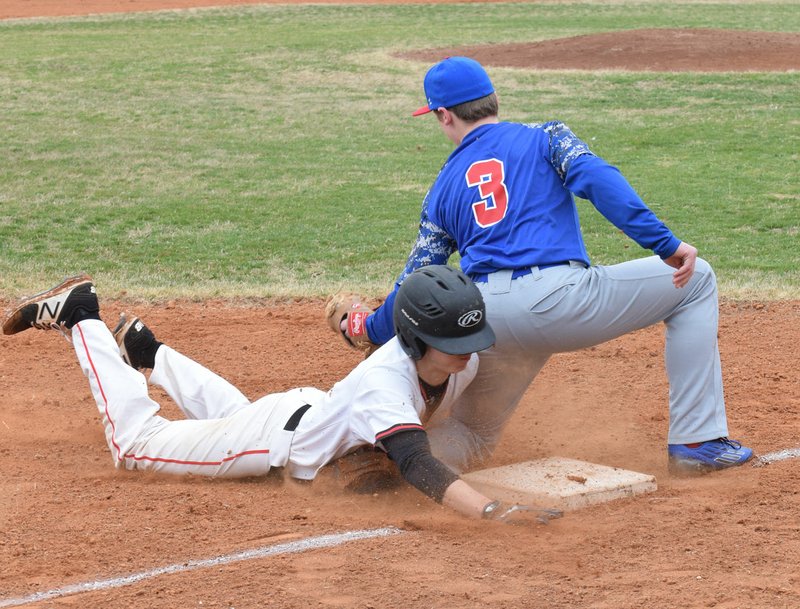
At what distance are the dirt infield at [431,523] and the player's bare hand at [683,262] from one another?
0.87 metres

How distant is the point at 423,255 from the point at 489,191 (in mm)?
523

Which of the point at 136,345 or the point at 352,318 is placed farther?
the point at 136,345

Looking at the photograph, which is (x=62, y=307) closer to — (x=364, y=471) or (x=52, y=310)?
(x=52, y=310)

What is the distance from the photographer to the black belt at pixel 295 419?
4.93 meters

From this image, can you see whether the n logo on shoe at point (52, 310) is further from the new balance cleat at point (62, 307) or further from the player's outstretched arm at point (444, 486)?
the player's outstretched arm at point (444, 486)

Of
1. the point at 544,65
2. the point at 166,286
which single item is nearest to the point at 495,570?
the point at 166,286

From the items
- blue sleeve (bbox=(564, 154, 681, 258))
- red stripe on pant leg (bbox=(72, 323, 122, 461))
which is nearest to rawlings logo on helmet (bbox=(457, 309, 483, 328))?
blue sleeve (bbox=(564, 154, 681, 258))

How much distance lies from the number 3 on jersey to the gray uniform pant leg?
25cm

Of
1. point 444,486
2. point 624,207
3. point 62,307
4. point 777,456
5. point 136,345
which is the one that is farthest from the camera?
point 136,345

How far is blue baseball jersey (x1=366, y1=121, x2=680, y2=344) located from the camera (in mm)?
4543

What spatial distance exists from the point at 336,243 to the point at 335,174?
11.3ft

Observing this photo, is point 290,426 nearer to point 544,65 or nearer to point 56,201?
point 56,201

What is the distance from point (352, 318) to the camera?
17.5ft

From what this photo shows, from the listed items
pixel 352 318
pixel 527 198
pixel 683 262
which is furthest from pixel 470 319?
pixel 352 318
